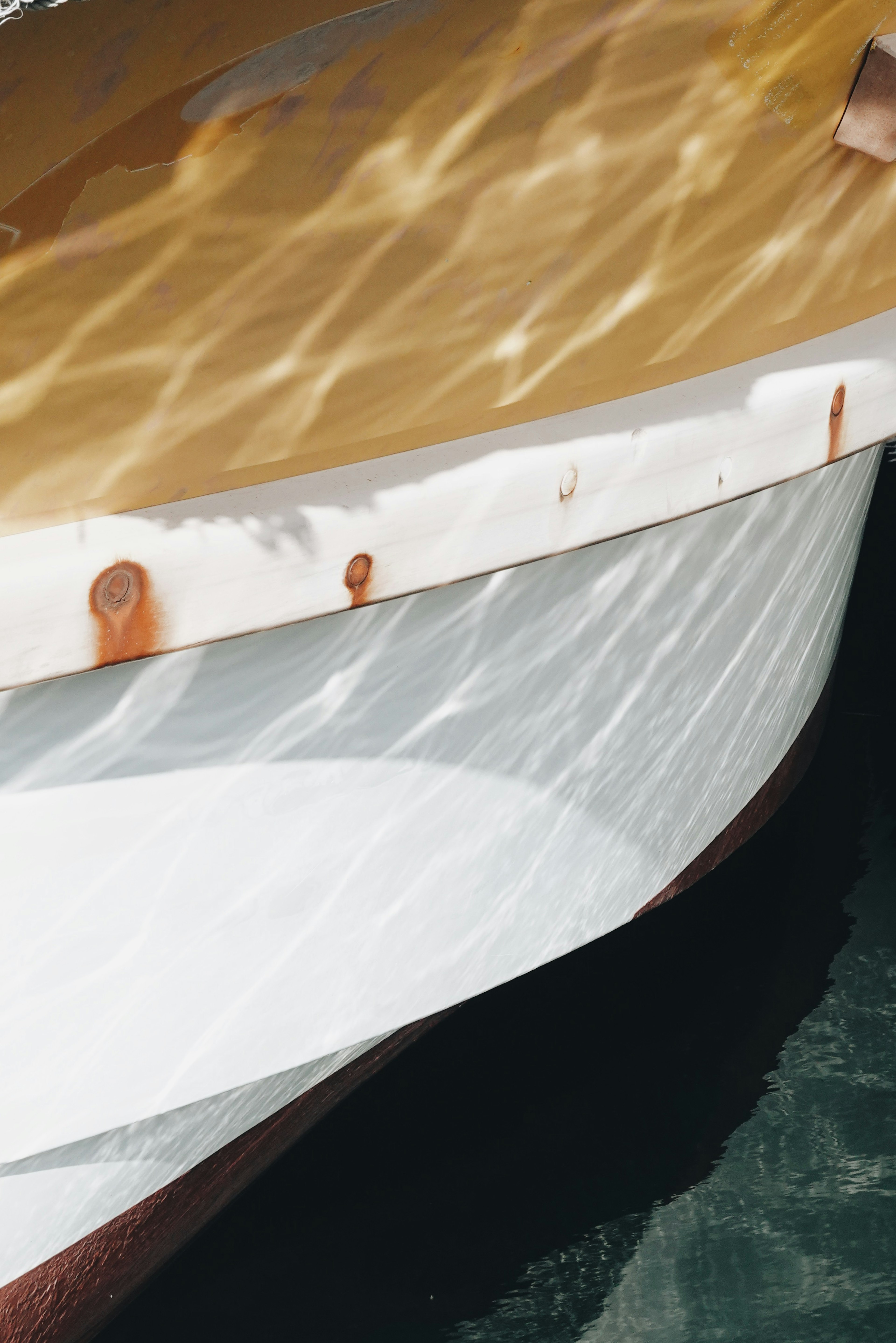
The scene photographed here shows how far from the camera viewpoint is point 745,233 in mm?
1193

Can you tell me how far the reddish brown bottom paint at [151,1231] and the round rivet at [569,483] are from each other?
110 centimetres

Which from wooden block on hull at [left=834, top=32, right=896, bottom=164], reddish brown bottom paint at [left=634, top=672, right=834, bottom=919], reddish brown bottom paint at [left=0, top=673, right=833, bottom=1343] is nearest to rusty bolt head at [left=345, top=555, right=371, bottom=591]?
wooden block on hull at [left=834, top=32, right=896, bottom=164]

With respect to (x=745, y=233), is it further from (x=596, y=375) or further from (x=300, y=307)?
(x=300, y=307)

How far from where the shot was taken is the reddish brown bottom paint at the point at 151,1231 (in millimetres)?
1569

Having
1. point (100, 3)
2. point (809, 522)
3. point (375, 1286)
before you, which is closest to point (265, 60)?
point (100, 3)

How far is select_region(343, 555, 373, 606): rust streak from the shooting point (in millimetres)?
1035

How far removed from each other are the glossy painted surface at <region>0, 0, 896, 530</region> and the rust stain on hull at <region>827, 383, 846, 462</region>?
0.38 ft

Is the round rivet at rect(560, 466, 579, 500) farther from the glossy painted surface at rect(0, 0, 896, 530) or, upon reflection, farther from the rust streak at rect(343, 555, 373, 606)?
the rust streak at rect(343, 555, 373, 606)

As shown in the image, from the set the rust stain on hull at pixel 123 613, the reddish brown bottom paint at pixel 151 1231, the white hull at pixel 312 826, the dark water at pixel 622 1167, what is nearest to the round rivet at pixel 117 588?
the rust stain on hull at pixel 123 613

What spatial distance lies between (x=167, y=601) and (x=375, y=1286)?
1.31 metres

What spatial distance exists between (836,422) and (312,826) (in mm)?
673

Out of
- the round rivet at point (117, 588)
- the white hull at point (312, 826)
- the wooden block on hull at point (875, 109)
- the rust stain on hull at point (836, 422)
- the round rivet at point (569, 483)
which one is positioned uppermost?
the wooden block on hull at point (875, 109)

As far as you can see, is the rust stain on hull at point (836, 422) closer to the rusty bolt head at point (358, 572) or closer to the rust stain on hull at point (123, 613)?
the rusty bolt head at point (358, 572)

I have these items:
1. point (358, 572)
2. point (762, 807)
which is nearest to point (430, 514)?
point (358, 572)
